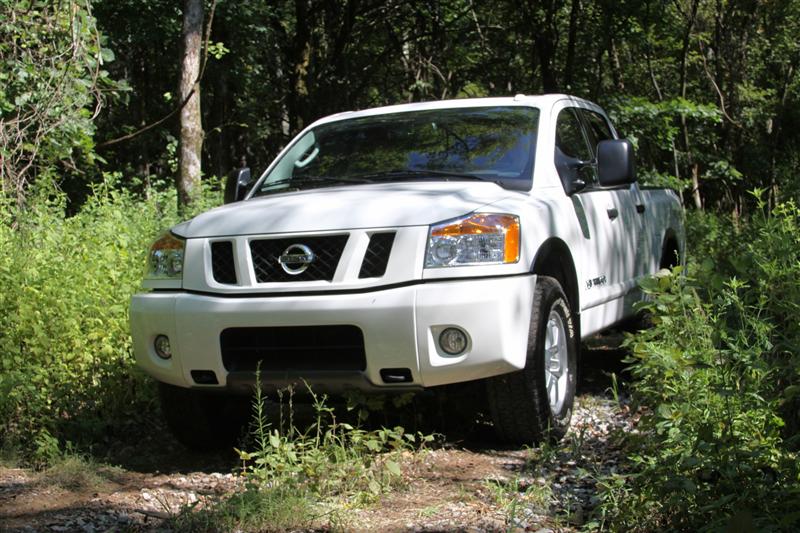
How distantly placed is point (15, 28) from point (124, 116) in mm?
11046

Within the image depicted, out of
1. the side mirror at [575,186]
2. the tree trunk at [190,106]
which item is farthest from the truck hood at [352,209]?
the tree trunk at [190,106]

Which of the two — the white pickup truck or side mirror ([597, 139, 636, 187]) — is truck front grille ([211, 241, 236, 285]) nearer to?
the white pickup truck

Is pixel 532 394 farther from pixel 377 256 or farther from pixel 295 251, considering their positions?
pixel 295 251

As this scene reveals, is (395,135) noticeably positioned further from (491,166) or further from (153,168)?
(153,168)

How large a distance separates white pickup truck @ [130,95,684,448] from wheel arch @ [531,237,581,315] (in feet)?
0.04

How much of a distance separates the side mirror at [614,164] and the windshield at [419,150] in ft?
1.45

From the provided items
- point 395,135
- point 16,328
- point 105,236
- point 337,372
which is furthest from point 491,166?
point 105,236

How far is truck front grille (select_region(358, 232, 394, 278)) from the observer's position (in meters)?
4.29

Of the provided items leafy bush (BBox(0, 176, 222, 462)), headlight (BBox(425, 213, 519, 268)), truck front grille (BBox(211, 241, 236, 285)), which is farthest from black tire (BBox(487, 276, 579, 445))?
leafy bush (BBox(0, 176, 222, 462))

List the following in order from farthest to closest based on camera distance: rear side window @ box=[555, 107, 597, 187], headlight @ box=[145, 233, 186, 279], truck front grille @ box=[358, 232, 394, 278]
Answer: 1. rear side window @ box=[555, 107, 597, 187]
2. headlight @ box=[145, 233, 186, 279]
3. truck front grille @ box=[358, 232, 394, 278]

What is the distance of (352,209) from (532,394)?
1.24 m

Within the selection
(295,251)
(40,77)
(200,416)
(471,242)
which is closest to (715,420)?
(471,242)

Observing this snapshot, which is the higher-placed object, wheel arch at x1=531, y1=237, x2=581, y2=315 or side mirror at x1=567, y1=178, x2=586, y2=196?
side mirror at x1=567, y1=178, x2=586, y2=196

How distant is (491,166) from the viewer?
529 centimetres
